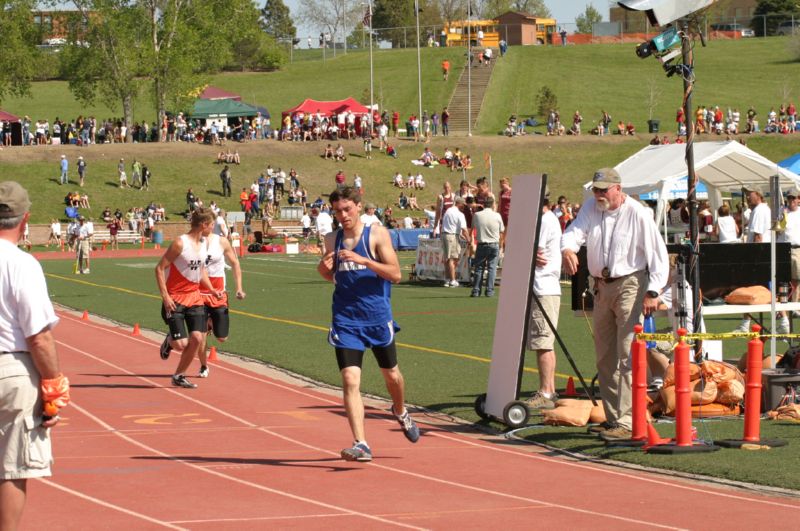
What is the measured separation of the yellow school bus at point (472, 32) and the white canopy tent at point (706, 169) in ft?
265

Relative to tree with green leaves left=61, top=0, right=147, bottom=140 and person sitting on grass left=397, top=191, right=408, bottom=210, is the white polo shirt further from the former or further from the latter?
tree with green leaves left=61, top=0, right=147, bottom=140

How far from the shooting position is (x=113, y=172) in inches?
2694

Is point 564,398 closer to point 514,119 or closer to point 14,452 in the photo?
point 14,452

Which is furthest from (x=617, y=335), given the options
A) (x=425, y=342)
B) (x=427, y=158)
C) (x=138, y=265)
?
(x=427, y=158)

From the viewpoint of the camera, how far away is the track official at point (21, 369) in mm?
5961

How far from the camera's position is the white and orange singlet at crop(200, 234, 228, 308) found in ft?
48.8

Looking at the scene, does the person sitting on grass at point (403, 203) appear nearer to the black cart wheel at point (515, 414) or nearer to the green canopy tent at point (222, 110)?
the green canopy tent at point (222, 110)

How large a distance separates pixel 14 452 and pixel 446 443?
5531 mm

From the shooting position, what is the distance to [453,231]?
94.5ft

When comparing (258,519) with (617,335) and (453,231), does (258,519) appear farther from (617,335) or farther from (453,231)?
(453,231)

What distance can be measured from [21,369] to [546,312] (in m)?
7.26

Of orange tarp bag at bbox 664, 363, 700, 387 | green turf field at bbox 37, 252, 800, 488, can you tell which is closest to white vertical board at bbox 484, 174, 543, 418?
green turf field at bbox 37, 252, 800, 488

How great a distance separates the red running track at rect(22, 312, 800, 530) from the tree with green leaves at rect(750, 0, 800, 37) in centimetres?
11943

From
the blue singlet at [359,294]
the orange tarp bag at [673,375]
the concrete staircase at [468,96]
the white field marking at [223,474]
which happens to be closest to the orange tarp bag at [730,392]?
the orange tarp bag at [673,375]
